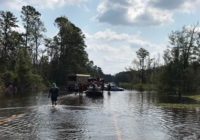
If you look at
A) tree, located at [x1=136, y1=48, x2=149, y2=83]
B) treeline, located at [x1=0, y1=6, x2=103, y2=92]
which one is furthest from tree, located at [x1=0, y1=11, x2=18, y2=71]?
tree, located at [x1=136, y1=48, x2=149, y2=83]

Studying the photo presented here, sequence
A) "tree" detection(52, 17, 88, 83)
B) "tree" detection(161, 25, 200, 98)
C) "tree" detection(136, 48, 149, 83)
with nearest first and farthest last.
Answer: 1. "tree" detection(161, 25, 200, 98)
2. "tree" detection(52, 17, 88, 83)
3. "tree" detection(136, 48, 149, 83)

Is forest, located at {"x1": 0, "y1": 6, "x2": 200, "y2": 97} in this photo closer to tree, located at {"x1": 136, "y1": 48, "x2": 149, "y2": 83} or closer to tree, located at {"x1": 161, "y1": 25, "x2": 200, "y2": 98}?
tree, located at {"x1": 161, "y1": 25, "x2": 200, "y2": 98}

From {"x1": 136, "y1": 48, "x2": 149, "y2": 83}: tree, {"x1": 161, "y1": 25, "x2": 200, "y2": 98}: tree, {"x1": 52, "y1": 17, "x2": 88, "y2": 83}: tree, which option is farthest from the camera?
{"x1": 136, "y1": 48, "x2": 149, "y2": 83}: tree

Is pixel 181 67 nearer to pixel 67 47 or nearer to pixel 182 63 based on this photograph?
pixel 182 63

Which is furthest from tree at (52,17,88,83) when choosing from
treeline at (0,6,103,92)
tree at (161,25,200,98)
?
tree at (161,25,200,98)

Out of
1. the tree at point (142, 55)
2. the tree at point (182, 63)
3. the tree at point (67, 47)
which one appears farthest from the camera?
the tree at point (142, 55)

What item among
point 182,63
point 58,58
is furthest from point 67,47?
point 182,63

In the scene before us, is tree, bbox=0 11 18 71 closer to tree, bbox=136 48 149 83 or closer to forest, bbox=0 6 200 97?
forest, bbox=0 6 200 97

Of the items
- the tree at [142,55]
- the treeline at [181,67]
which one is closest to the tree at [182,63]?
the treeline at [181,67]

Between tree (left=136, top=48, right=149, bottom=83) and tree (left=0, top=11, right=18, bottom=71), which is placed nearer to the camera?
tree (left=0, top=11, right=18, bottom=71)

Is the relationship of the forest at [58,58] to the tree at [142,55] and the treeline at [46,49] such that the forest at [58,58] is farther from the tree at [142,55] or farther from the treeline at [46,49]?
Answer: the tree at [142,55]

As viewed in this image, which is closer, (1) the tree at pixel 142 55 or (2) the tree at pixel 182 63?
(2) the tree at pixel 182 63

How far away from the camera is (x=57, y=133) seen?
19.6 meters

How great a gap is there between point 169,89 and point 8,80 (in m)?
30.9
